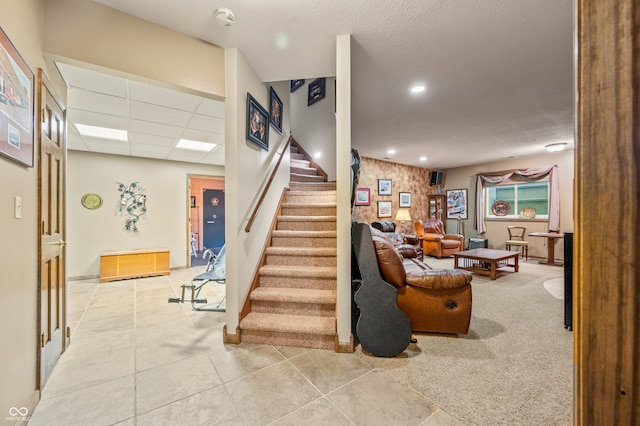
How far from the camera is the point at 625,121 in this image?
36cm

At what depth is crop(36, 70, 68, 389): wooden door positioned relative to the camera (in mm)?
1692

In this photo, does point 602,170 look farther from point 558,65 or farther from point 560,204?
point 560,204

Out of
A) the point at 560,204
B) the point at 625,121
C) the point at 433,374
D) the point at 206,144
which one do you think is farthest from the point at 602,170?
the point at 560,204

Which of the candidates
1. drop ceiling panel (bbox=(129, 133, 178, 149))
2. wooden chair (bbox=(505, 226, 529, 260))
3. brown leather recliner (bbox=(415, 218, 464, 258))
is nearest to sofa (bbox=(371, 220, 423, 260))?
brown leather recliner (bbox=(415, 218, 464, 258))

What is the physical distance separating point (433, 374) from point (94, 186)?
6.00 meters

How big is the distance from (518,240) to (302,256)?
20.6ft

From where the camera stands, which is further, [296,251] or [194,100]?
[296,251]

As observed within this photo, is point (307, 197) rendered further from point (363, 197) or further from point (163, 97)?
point (363, 197)

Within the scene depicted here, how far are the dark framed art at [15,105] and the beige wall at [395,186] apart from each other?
567 centimetres

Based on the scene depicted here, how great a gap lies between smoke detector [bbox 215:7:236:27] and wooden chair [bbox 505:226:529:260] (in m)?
7.22

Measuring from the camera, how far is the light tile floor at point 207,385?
1523 millimetres

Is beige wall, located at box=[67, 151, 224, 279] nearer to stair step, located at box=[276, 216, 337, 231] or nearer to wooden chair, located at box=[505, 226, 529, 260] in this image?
stair step, located at box=[276, 216, 337, 231]

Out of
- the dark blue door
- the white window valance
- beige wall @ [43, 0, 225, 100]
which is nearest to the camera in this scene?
beige wall @ [43, 0, 225, 100]

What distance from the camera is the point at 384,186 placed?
7.39 meters
